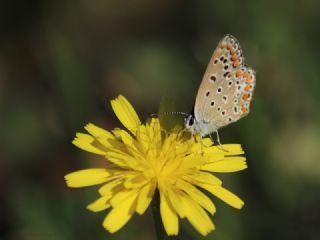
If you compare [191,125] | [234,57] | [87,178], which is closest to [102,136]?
[87,178]

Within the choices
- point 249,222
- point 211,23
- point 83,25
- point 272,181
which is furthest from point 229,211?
point 83,25

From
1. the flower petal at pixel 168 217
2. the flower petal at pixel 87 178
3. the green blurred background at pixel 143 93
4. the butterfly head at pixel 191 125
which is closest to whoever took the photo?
the flower petal at pixel 168 217

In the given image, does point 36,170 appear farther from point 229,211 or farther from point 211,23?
point 211,23

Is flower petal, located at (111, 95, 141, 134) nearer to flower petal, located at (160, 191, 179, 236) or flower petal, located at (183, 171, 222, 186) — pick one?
flower petal, located at (183, 171, 222, 186)

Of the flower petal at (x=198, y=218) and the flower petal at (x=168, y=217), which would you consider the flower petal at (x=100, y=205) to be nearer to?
the flower petal at (x=168, y=217)

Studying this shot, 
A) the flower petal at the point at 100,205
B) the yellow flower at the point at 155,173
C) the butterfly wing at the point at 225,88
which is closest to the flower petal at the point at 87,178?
the yellow flower at the point at 155,173
